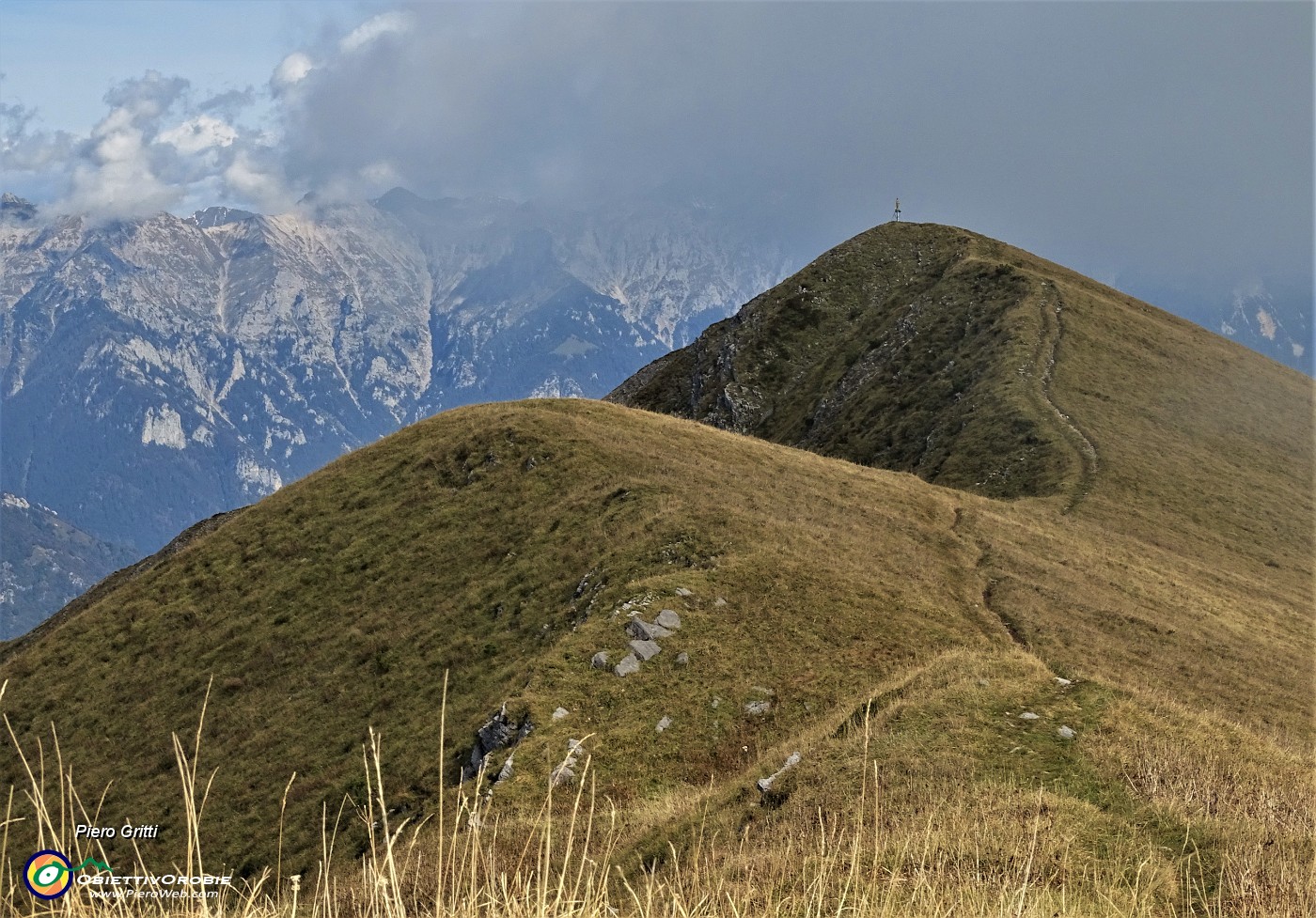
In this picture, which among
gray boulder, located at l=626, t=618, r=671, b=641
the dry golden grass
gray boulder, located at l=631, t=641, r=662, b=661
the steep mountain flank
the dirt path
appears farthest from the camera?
the steep mountain flank

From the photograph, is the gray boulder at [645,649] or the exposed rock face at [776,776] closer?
the exposed rock face at [776,776]

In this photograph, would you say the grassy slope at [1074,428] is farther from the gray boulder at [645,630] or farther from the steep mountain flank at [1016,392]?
the gray boulder at [645,630]

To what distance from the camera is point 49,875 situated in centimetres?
583

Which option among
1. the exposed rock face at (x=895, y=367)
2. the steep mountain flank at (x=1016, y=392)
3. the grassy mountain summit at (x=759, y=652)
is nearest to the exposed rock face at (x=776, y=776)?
the grassy mountain summit at (x=759, y=652)

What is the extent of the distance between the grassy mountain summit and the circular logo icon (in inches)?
48.6

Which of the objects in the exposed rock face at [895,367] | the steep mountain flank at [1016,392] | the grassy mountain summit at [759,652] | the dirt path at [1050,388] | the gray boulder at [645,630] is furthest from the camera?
the exposed rock face at [895,367]

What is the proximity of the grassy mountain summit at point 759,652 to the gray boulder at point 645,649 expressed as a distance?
0.47m

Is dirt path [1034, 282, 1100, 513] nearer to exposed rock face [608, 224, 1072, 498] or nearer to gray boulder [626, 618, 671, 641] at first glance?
exposed rock face [608, 224, 1072, 498]

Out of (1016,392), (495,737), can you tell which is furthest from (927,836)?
(1016,392)

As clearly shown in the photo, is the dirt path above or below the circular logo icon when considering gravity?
above

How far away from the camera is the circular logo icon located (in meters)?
5.72

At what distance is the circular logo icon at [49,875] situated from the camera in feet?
18.8

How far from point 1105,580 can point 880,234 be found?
336ft

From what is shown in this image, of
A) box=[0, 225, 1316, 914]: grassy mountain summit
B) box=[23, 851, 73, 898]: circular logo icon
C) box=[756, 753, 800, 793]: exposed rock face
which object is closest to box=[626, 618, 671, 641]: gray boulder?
box=[0, 225, 1316, 914]: grassy mountain summit
